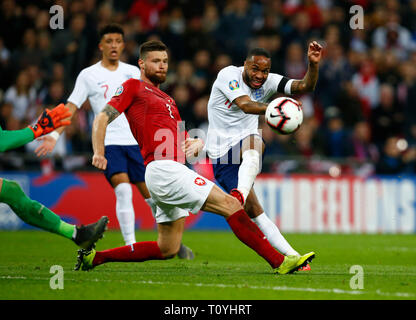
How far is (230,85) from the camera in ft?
23.9

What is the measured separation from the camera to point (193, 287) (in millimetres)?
5727

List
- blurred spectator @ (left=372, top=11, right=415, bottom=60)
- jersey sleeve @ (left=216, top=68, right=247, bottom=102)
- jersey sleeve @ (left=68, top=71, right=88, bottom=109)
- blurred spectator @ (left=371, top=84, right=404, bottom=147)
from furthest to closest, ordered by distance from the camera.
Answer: blurred spectator @ (left=372, top=11, right=415, bottom=60) → blurred spectator @ (left=371, top=84, right=404, bottom=147) → jersey sleeve @ (left=68, top=71, right=88, bottom=109) → jersey sleeve @ (left=216, top=68, right=247, bottom=102)

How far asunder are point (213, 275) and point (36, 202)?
5.90ft

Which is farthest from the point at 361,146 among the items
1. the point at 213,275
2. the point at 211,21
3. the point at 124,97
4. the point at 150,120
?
the point at 124,97

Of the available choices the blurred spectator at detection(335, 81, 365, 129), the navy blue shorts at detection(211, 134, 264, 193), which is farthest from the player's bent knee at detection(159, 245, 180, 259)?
the blurred spectator at detection(335, 81, 365, 129)

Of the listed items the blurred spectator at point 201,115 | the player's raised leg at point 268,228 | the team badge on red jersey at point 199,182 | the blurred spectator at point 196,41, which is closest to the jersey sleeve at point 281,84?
the player's raised leg at point 268,228

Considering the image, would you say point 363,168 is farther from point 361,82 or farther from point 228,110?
point 228,110

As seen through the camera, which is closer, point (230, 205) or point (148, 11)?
point (230, 205)

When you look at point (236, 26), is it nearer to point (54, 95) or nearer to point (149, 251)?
point (54, 95)

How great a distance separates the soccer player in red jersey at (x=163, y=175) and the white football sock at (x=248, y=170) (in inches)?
21.0

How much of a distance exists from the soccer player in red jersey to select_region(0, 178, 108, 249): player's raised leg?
169 mm

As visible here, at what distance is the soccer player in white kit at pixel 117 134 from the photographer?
8.70m

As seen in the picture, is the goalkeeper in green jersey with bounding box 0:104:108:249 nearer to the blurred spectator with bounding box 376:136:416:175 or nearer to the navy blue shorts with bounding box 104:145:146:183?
the navy blue shorts with bounding box 104:145:146:183

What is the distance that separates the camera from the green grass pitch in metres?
5.39
